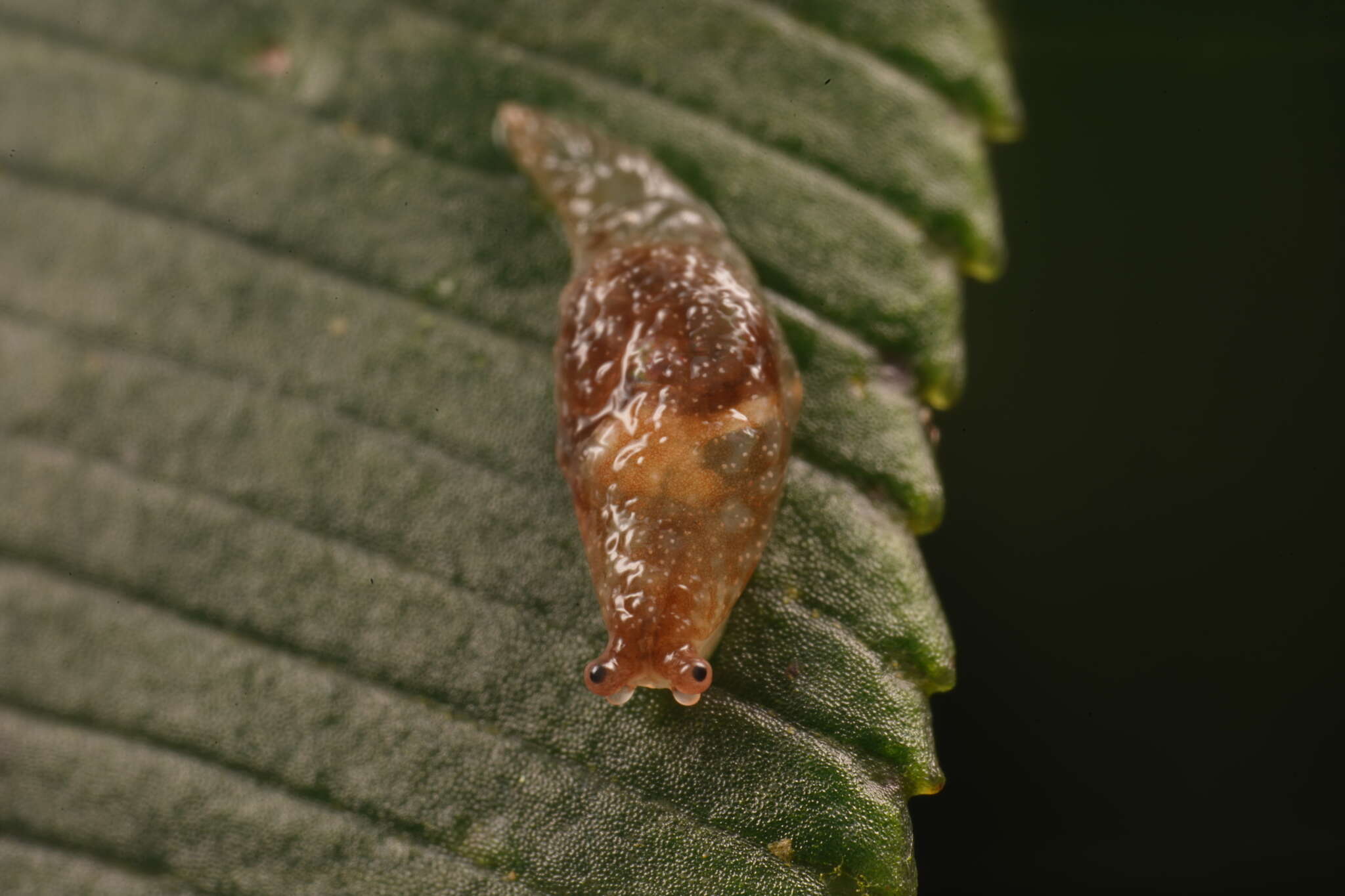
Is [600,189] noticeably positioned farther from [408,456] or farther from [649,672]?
[649,672]

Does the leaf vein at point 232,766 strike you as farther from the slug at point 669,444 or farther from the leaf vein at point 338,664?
the slug at point 669,444

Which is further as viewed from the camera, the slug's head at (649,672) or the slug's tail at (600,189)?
the slug's tail at (600,189)

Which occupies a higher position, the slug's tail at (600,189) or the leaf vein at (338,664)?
the slug's tail at (600,189)

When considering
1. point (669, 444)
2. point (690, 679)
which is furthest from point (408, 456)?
point (690, 679)

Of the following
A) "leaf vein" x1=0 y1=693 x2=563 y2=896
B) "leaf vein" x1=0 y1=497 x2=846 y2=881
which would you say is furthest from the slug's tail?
"leaf vein" x1=0 y1=693 x2=563 y2=896

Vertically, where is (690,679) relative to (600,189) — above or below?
below

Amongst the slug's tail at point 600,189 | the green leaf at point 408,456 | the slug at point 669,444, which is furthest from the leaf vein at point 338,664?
the slug's tail at point 600,189

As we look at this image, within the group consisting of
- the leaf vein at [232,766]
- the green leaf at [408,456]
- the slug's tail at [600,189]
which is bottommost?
the leaf vein at [232,766]
